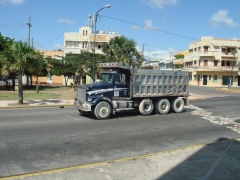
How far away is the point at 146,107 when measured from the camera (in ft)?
51.6

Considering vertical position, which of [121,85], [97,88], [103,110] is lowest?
[103,110]

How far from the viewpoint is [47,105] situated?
780 inches

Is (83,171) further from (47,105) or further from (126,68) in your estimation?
(47,105)

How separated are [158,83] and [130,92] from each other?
2.01m

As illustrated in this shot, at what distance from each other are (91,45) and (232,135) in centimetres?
5010

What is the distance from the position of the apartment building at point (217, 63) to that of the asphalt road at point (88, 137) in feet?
161

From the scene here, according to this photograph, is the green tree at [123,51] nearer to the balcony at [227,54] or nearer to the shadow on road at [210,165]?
the shadow on road at [210,165]

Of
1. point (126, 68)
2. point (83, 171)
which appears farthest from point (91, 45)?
point (83, 171)

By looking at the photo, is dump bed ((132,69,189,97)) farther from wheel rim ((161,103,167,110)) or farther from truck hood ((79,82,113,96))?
truck hood ((79,82,113,96))

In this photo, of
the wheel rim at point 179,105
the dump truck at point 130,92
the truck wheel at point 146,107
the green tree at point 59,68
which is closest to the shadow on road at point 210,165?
the dump truck at point 130,92

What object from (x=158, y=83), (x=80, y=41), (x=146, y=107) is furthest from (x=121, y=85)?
(x=80, y=41)

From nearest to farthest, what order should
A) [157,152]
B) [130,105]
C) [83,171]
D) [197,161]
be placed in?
[83,171], [197,161], [157,152], [130,105]

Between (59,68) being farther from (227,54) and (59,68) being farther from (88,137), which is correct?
(227,54)

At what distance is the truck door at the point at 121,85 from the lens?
1470cm
